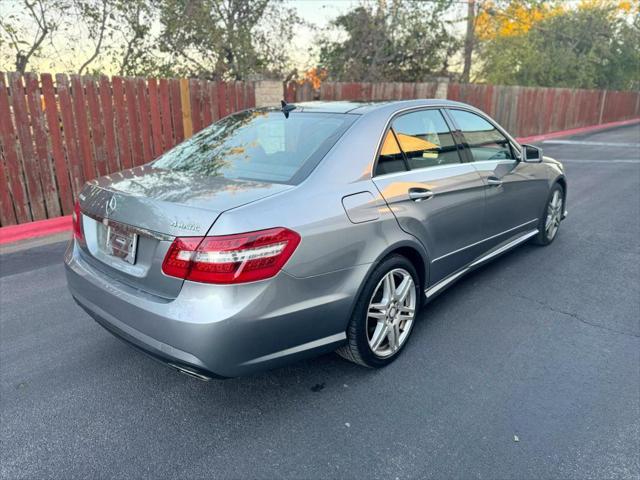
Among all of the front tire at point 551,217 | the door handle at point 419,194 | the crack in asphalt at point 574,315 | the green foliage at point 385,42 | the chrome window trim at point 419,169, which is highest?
the green foliage at point 385,42

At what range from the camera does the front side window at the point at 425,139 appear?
3.13 m

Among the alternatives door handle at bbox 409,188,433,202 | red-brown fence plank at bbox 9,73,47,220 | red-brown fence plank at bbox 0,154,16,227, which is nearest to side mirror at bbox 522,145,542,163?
door handle at bbox 409,188,433,202

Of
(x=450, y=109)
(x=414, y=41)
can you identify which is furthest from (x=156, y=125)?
(x=414, y=41)

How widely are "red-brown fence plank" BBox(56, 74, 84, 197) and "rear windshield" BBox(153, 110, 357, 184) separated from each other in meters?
3.92

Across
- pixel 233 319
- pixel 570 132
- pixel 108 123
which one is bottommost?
pixel 570 132

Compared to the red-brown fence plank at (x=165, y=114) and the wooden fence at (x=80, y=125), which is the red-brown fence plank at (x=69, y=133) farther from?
the red-brown fence plank at (x=165, y=114)

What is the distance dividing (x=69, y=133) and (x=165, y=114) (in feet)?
5.01

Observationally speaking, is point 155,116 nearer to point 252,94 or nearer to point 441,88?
point 252,94

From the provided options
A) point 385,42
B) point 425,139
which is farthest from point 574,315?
point 385,42

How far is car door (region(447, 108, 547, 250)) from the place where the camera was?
3.78 m

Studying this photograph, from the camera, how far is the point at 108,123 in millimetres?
6789

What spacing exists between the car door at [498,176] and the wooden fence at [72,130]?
5.22 meters

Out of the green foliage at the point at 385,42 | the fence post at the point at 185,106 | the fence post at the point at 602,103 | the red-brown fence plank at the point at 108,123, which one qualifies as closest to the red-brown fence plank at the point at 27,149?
the red-brown fence plank at the point at 108,123

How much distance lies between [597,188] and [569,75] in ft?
70.3
